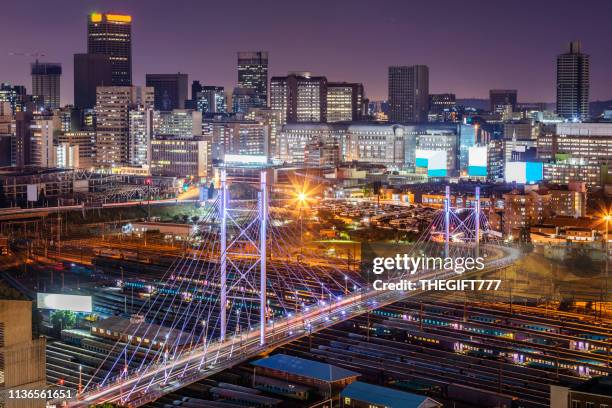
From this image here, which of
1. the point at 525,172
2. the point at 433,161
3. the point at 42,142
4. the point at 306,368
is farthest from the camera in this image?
the point at 42,142

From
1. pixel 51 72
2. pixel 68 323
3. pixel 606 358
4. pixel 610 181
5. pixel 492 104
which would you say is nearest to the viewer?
pixel 606 358

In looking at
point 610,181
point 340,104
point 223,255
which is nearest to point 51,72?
point 340,104

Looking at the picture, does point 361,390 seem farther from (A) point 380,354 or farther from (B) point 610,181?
(B) point 610,181

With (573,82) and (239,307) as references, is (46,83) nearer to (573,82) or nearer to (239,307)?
(573,82)

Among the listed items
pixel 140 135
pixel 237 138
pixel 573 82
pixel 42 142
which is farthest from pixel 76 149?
pixel 573 82

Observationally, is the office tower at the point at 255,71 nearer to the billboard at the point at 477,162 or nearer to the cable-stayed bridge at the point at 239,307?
the billboard at the point at 477,162

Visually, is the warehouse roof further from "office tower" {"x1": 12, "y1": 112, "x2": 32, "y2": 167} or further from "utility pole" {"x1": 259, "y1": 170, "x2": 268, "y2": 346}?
"office tower" {"x1": 12, "y1": 112, "x2": 32, "y2": 167}
